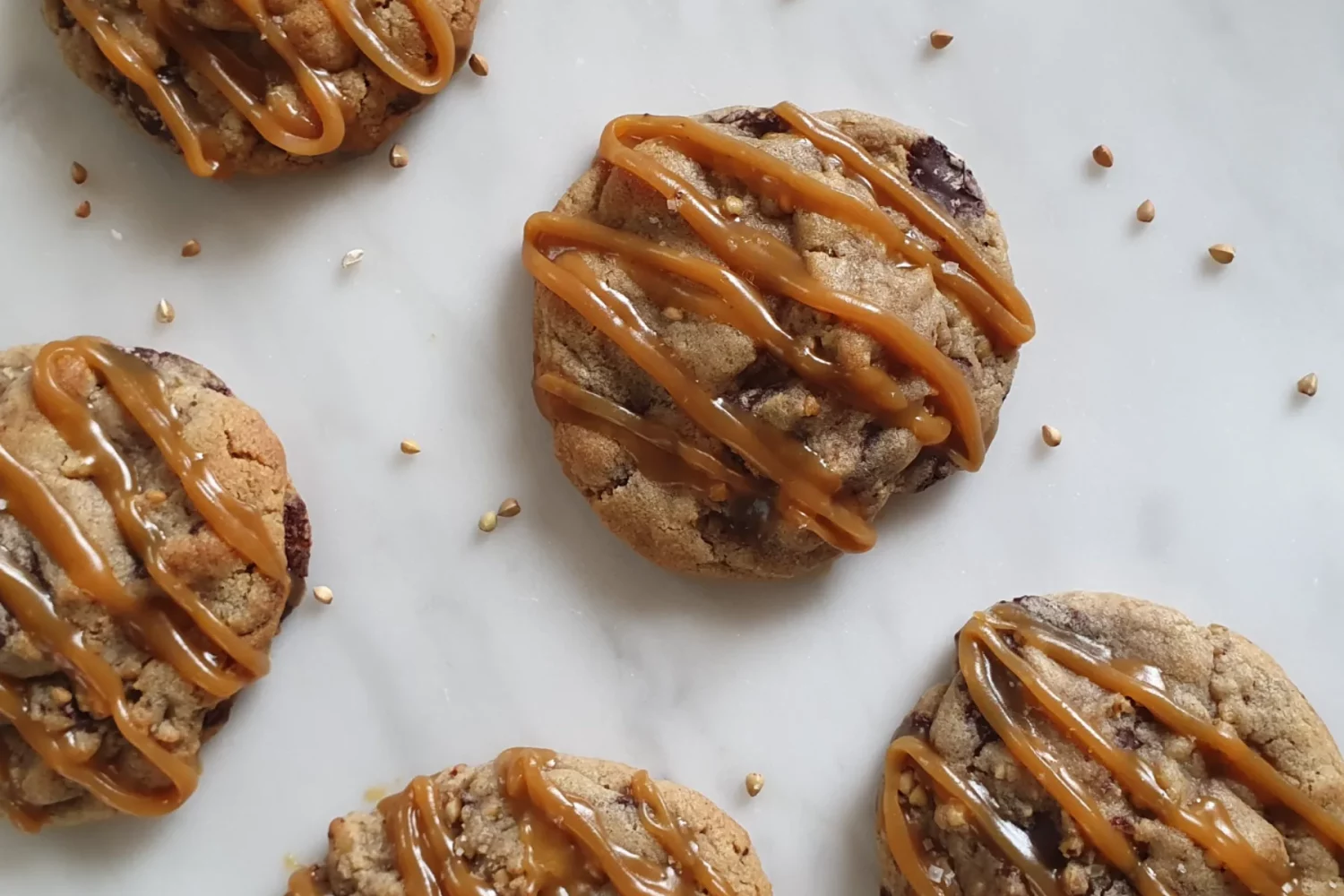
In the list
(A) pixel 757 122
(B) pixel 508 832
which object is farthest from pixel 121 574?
(A) pixel 757 122

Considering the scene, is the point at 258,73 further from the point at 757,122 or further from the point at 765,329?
the point at 765,329

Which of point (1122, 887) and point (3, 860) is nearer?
point (1122, 887)

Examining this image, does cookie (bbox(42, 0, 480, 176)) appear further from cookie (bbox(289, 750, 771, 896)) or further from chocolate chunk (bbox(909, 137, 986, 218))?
cookie (bbox(289, 750, 771, 896))

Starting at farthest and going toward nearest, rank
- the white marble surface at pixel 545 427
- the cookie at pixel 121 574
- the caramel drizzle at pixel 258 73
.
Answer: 1. the white marble surface at pixel 545 427
2. the caramel drizzle at pixel 258 73
3. the cookie at pixel 121 574

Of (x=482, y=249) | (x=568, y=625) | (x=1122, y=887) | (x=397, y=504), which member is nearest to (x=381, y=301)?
(x=482, y=249)

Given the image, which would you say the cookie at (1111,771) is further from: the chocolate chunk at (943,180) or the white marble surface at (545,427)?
the chocolate chunk at (943,180)

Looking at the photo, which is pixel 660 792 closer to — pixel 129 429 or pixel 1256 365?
pixel 129 429

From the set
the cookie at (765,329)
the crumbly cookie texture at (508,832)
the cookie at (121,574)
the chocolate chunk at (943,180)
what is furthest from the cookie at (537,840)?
the chocolate chunk at (943,180)
